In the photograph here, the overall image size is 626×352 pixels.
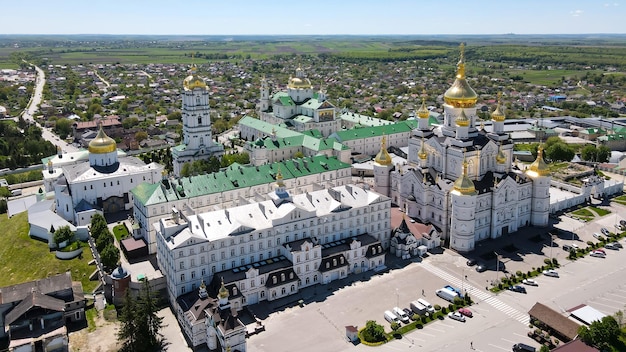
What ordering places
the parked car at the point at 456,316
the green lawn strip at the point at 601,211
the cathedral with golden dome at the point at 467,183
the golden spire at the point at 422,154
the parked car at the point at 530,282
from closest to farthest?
the parked car at the point at 456,316 < the parked car at the point at 530,282 < the cathedral with golden dome at the point at 467,183 < the golden spire at the point at 422,154 < the green lawn strip at the point at 601,211

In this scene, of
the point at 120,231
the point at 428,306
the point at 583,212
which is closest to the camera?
the point at 428,306

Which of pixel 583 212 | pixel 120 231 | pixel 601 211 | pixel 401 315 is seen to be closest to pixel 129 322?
pixel 401 315

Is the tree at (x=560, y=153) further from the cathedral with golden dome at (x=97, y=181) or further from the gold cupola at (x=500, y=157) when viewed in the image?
the cathedral with golden dome at (x=97, y=181)

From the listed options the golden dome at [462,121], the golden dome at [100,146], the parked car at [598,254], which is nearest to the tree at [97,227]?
the golden dome at [100,146]

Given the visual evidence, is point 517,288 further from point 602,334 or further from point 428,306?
point 602,334

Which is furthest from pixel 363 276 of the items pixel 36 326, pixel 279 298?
pixel 36 326
